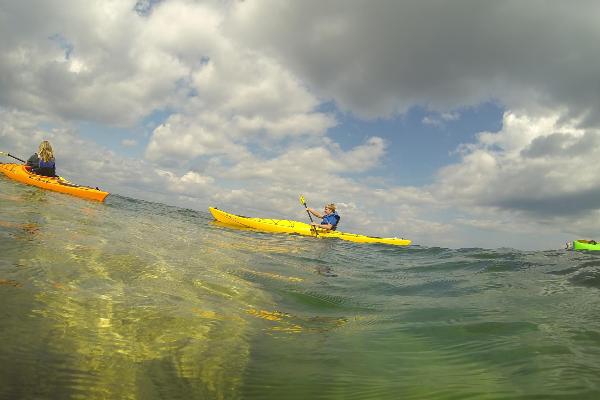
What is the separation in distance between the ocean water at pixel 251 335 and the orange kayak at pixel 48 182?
14.9m

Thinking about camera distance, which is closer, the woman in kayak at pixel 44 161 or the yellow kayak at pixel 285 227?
the woman in kayak at pixel 44 161

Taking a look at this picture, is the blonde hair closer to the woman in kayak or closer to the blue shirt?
the woman in kayak

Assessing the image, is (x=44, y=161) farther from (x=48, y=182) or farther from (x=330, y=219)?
(x=330, y=219)

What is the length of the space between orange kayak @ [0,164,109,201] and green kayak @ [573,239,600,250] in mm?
29854

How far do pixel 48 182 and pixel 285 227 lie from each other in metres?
12.9

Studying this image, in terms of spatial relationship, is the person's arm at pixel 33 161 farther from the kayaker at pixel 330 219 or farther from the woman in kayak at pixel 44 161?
the kayaker at pixel 330 219

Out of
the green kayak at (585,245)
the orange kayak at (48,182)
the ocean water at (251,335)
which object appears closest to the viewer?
the ocean water at (251,335)

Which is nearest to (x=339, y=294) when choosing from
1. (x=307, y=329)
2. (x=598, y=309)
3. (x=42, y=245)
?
(x=307, y=329)

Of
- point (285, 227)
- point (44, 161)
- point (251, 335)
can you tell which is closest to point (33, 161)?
point (44, 161)

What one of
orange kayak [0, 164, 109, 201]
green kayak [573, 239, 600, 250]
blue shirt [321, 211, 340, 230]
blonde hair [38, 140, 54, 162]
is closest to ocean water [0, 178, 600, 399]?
orange kayak [0, 164, 109, 201]

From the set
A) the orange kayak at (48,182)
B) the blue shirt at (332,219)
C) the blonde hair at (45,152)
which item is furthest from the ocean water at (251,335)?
the blue shirt at (332,219)

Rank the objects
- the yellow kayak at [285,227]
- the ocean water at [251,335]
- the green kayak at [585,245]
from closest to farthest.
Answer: the ocean water at [251,335] < the yellow kayak at [285,227] < the green kayak at [585,245]

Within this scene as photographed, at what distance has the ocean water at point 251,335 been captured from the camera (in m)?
2.49

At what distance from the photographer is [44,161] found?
19891mm
